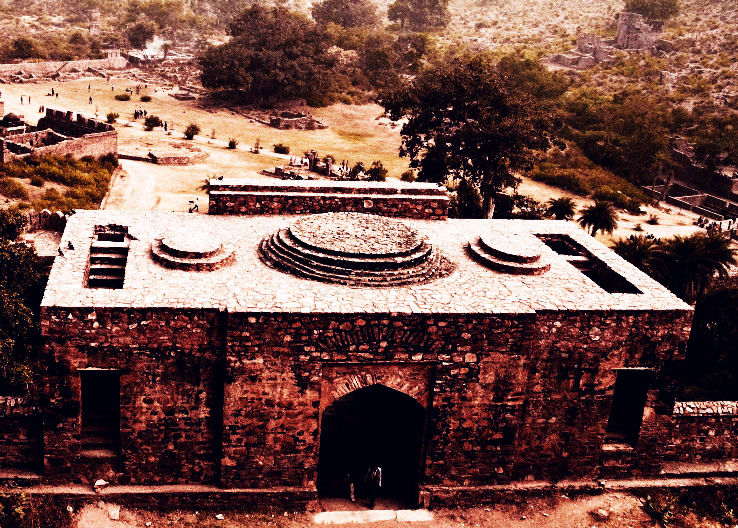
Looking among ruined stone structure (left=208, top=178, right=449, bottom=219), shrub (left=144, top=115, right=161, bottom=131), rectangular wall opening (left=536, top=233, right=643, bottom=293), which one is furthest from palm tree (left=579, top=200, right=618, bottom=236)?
shrub (left=144, top=115, right=161, bottom=131)

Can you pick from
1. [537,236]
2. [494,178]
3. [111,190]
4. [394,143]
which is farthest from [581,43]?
[537,236]

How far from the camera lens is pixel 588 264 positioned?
15.6 m

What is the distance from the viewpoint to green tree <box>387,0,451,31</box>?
322 feet

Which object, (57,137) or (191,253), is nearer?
(191,253)

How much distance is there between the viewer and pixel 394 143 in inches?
1965

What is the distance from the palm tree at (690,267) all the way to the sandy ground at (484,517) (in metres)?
11.7

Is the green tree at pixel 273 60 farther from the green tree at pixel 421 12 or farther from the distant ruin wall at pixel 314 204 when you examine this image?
the distant ruin wall at pixel 314 204

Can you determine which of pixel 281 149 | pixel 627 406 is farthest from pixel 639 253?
pixel 281 149

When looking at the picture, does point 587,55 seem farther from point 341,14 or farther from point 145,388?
point 145,388

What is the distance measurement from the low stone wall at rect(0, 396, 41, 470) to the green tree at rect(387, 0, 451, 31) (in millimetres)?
92842

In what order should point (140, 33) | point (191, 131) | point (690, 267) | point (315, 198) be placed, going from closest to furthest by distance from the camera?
point (315, 198), point (690, 267), point (191, 131), point (140, 33)

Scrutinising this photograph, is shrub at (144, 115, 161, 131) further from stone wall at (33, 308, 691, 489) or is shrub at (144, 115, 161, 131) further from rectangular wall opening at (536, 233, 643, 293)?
stone wall at (33, 308, 691, 489)

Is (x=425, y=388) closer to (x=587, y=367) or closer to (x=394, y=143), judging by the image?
(x=587, y=367)

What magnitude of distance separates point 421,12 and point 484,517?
93522 mm
